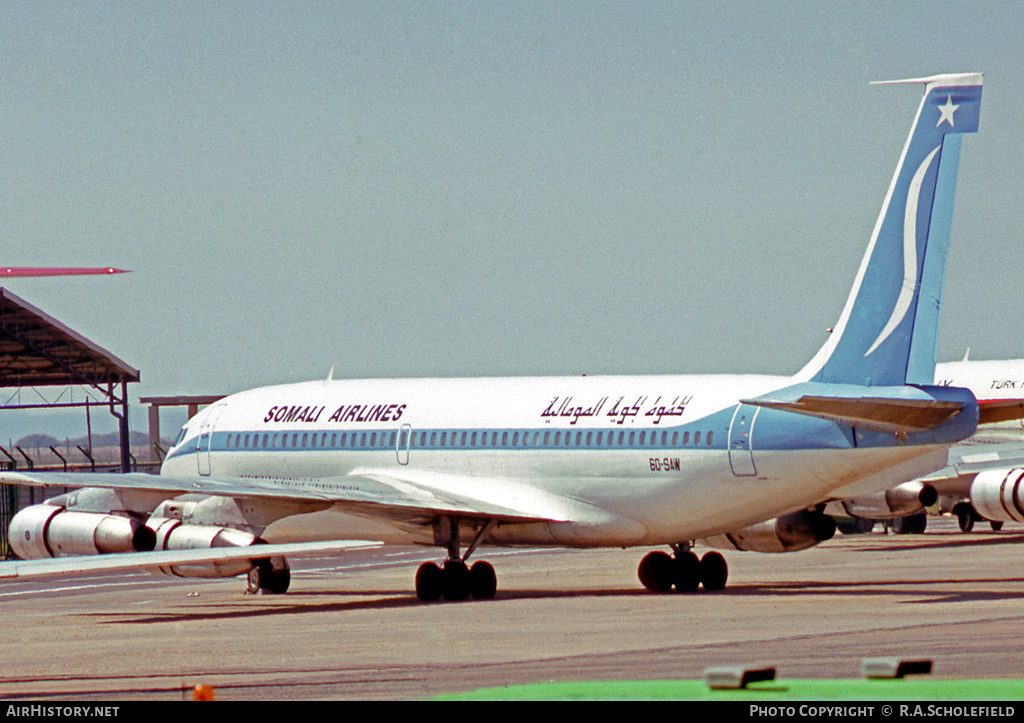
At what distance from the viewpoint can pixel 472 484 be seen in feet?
101

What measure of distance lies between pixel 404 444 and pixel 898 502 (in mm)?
16891

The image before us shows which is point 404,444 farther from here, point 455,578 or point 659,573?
point 659,573

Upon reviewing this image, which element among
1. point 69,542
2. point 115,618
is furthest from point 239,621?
point 69,542

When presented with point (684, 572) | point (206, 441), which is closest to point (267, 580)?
point (206, 441)

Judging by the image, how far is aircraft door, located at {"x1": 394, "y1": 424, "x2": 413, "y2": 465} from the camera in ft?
105

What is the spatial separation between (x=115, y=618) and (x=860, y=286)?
1274cm

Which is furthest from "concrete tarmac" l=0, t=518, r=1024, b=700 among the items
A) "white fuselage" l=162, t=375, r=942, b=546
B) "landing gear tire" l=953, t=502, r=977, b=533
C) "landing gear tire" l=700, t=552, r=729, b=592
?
"landing gear tire" l=953, t=502, r=977, b=533

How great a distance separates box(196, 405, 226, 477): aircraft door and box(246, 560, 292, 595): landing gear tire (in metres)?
2.61

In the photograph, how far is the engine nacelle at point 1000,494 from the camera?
4066 centimetres

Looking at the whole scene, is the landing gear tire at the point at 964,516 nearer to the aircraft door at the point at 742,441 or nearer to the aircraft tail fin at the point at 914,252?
the aircraft door at the point at 742,441

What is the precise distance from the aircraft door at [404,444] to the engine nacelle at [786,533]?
5.87 meters

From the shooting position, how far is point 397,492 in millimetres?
30766

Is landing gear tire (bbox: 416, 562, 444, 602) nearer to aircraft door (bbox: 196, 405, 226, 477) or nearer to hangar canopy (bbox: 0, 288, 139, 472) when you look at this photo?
aircraft door (bbox: 196, 405, 226, 477)
